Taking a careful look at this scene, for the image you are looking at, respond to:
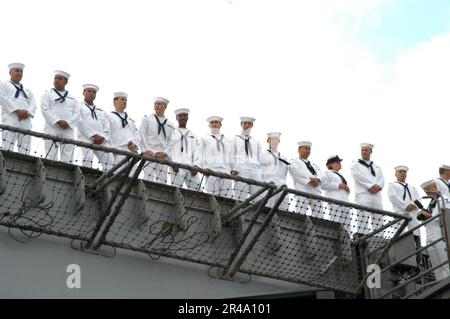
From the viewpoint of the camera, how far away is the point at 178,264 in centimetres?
1539

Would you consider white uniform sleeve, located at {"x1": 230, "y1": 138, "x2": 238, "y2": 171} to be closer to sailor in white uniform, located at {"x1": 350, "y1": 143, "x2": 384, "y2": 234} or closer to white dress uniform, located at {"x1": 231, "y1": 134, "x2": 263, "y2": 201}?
white dress uniform, located at {"x1": 231, "y1": 134, "x2": 263, "y2": 201}

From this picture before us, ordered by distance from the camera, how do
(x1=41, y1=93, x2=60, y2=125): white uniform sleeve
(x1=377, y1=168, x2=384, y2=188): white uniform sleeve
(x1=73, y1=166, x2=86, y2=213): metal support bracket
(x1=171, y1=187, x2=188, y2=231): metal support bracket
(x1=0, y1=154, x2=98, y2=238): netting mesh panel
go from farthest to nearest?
(x1=377, y1=168, x2=384, y2=188): white uniform sleeve, (x1=41, y1=93, x2=60, y2=125): white uniform sleeve, (x1=171, y1=187, x2=188, y2=231): metal support bracket, (x1=73, y1=166, x2=86, y2=213): metal support bracket, (x1=0, y1=154, x2=98, y2=238): netting mesh panel

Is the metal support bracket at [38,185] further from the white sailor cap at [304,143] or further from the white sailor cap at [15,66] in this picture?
the white sailor cap at [304,143]

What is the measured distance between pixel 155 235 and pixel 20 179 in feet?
7.10

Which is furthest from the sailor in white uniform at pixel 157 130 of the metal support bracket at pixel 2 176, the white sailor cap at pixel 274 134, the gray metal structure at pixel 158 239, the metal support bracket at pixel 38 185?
the metal support bracket at pixel 2 176

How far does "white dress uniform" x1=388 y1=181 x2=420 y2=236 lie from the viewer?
1931 centimetres

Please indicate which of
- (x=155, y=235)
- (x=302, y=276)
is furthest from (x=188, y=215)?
(x=302, y=276)

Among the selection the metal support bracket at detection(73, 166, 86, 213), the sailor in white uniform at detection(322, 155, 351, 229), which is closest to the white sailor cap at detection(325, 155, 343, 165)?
the sailor in white uniform at detection(322, 155, 351, 229)

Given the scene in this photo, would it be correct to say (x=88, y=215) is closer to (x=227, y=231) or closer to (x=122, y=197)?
(x=122, y=197)

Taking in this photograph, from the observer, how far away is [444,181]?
19859 millimetres

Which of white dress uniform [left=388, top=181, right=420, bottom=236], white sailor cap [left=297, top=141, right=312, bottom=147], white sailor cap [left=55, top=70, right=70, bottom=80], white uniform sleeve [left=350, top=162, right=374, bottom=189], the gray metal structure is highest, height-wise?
white sailor cap [left=55, top=70, right=70, bottom=80]

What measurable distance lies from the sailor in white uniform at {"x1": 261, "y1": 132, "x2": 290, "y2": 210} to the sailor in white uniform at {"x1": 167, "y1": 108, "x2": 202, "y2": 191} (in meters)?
1.36
